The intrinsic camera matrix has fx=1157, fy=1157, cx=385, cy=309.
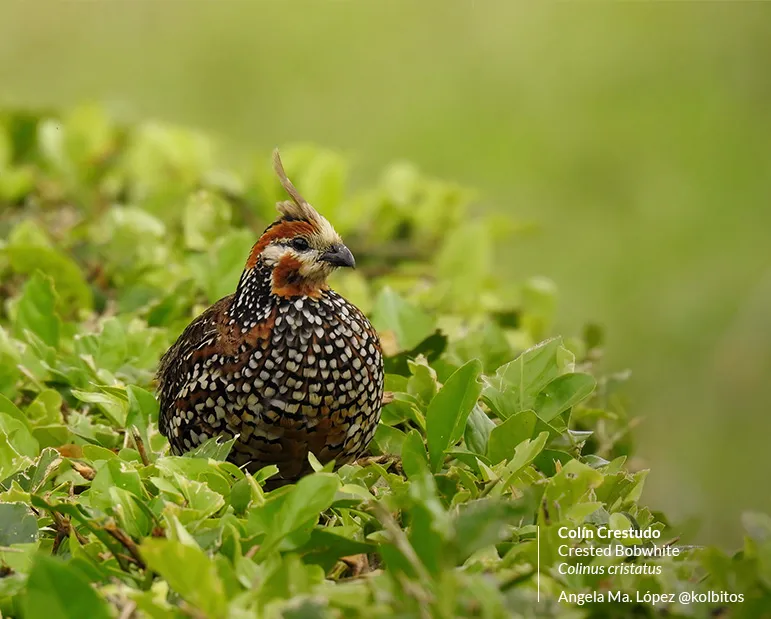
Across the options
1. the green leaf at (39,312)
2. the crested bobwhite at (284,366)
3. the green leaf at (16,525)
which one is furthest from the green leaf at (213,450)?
the green leaf at (39,312)

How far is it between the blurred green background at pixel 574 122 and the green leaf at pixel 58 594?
5315mm

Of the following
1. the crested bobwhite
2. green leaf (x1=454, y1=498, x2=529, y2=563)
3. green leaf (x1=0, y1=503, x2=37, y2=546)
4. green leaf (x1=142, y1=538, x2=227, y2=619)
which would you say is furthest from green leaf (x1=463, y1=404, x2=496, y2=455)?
green leaf (x1=0, y1=503, x2=37, y2=546)

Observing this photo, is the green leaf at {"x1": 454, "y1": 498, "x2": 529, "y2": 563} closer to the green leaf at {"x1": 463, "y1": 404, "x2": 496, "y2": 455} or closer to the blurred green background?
the green leaf at {"x1": 463, "y1": 404, "x2": 496, "y2": 455}

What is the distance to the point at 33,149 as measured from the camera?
6160 millimetres

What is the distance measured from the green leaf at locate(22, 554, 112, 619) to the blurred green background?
531 cm

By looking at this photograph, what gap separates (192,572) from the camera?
214cm

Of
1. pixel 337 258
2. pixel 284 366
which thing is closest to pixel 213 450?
pixel 284 366

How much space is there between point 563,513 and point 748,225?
7.44 metres

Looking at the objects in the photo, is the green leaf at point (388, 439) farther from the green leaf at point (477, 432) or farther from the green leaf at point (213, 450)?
the green leaf at point (213, 450)

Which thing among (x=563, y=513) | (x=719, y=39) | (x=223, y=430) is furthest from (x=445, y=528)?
(x=719, y=39)

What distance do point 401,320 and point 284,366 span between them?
91 centimetres

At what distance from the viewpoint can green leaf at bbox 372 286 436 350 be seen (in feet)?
12.7

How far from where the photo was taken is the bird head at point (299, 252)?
327 cm

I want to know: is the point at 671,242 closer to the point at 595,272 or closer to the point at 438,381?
the point at 595,272
